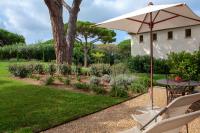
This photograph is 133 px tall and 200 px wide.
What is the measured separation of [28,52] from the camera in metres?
31.5

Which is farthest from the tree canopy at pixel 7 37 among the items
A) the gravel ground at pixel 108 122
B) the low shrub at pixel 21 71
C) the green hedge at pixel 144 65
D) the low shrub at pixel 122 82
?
the gravel ground at pixel 108 122

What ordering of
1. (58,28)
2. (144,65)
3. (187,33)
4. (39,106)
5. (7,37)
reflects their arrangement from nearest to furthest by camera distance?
(39,106) → (58,28) → (144,65) → (187,33) → (7,37)

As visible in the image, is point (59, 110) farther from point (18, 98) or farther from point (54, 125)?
point (18, 98)

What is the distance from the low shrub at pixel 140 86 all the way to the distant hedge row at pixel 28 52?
20.6 m

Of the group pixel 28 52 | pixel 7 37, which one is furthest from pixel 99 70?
pixel 7 37

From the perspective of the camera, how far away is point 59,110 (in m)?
8.32

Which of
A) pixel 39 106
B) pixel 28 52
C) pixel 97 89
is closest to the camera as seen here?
pixel 39 106

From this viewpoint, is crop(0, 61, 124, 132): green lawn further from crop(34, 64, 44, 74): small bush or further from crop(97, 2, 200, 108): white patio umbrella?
crop(34, 64, 44, 74): small bush

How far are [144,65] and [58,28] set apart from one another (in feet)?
30.8

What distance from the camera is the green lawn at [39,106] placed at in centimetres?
701

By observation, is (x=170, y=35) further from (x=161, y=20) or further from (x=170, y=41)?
(x=161, y=20)

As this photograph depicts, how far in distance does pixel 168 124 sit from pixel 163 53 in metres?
24.3

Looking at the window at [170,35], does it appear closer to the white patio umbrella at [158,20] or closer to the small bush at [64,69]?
the small bush at [64,69]

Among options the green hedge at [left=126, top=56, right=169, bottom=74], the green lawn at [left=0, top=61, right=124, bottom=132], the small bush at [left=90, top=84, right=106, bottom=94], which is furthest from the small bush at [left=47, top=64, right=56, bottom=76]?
the green hedge at [left=126, top=56, right=169, bottom=74]
